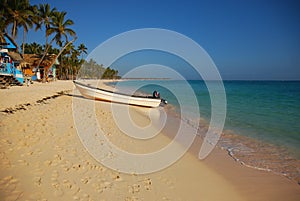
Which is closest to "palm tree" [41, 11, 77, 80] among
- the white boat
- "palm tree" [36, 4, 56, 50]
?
"palm tree" [36, 4, 56, 50]

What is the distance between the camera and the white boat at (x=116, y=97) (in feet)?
44.5

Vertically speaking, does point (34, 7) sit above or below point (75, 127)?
above

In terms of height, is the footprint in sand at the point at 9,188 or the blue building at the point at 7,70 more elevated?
the blue building at the point at 7,70

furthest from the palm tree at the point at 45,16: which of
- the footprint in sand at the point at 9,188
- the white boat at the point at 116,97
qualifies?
the footprint in sand at the point at 9,188

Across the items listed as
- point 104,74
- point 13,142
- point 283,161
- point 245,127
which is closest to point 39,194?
point 13,142

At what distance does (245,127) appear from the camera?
982 cm

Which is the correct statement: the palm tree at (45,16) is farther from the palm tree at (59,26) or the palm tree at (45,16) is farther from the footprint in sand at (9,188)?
the footprint in sand at (9,188)

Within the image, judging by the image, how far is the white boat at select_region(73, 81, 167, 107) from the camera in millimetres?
13578

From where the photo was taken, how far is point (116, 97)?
1380 centimetres

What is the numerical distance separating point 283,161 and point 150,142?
3814mm

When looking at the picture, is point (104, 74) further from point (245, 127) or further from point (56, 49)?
point (245, 127)

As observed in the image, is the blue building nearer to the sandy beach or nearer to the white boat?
the white boat

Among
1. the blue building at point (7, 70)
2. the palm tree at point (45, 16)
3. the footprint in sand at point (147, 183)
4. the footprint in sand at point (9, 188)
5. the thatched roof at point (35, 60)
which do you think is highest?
the palm tree at point (45, 16)

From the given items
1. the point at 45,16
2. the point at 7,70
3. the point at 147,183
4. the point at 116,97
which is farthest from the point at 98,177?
the point at 45,16
